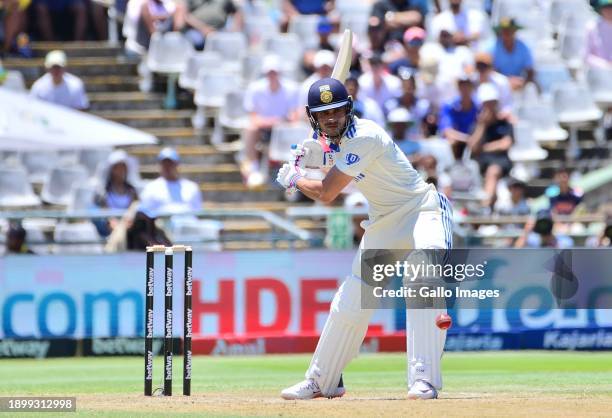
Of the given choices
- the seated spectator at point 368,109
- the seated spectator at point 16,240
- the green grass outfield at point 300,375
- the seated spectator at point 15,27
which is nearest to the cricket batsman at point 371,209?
the green grass outfield at point 300,375

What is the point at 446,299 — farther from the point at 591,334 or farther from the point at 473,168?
the point at 473,168

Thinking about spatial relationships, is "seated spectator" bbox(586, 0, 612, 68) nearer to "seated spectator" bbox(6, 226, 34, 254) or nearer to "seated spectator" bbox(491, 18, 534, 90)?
"seated spectator" bbox(491, 18, 534, 90)

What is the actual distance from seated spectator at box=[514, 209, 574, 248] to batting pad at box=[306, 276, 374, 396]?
20.2 feet

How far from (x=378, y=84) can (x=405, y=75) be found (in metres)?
0.40

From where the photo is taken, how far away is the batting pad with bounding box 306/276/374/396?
388 inches

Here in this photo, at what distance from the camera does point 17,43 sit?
68.1ft

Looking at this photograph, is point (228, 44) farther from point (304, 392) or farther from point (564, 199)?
point (304, 392)

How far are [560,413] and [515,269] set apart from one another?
130 inches

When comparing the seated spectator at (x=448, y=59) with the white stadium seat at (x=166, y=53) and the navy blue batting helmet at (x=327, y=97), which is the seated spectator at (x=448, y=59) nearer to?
the white stadium seat at (x=166, y=53)

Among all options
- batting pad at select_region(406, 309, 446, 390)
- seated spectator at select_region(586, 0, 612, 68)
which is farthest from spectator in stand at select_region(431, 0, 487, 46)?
batting pad at select_region(406, 309, 446, 390)

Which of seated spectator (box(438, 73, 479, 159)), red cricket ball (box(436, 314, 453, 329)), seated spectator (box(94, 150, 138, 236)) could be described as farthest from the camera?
seated spectator (box(438, 73, 479, 159))

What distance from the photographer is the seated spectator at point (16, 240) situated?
52.6 feet

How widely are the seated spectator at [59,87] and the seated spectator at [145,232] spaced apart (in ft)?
12.0

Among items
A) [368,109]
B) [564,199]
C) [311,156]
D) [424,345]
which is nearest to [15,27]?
[368,109]
